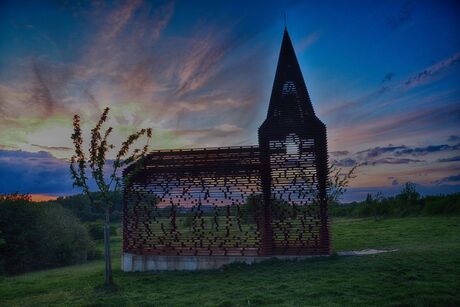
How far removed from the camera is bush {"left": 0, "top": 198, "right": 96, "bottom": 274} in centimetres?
2302

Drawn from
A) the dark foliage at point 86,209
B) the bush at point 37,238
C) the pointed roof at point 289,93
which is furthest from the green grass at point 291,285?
the dark foliage at point 86,209

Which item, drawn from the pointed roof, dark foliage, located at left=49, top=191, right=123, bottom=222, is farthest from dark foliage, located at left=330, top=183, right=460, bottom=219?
dark foliage, located at left=49, top=191, right=123, bottom=222

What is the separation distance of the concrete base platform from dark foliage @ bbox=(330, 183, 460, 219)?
18480mm

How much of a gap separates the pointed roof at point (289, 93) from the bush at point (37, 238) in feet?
58.3

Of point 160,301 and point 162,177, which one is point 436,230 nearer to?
point 162,177

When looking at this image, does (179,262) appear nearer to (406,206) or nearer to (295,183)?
(295,183)

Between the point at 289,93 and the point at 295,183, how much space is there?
4575 mm

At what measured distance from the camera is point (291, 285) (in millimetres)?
10688

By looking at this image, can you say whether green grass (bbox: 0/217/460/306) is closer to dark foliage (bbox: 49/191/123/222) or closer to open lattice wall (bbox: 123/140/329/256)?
open lattice wall (bbox: 123/140/329/256)

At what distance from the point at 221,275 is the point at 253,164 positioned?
15.2 ft

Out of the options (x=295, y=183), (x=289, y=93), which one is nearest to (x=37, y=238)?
(x=295, y=183)

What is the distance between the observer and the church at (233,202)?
580 inches

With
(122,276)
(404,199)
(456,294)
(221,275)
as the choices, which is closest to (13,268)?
(122,276)

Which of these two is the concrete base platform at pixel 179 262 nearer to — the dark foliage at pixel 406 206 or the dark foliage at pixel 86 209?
the dark foliage at pixel 406 206
